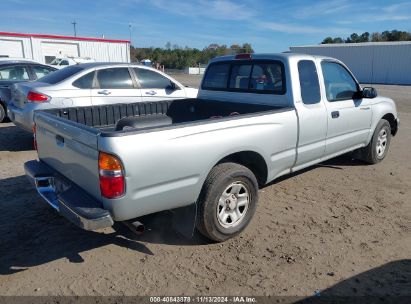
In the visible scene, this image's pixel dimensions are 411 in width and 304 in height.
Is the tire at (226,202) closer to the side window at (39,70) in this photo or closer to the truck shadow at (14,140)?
the truck shadow at (14,140)

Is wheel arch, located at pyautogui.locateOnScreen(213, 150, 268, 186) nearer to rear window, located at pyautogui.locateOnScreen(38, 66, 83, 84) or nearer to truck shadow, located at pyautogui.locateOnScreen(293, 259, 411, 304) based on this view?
truck shadow, located at pyautogui.locateOnScreen(293, 259, 411, 304)

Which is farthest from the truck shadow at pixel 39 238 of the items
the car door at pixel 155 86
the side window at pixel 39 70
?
the side window at pixel 39 70

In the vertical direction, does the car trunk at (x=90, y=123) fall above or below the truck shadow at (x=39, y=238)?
Answer: above

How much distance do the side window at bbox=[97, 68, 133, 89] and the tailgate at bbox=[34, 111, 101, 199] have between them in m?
3.51

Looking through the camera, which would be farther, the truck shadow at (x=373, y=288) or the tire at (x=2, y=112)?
the tire at (x=2, y=112)

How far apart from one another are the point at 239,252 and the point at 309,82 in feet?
7.82

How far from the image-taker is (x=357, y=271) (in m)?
3.15

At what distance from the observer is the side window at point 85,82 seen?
22.4 ft

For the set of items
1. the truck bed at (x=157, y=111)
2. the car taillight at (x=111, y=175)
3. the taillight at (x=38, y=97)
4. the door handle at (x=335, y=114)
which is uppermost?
the taillight at (x=38, y=97)

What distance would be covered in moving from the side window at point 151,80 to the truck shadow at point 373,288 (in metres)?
5.85

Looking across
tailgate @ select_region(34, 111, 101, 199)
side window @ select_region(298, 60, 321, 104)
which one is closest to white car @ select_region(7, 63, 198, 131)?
tailgate @ select_region(34, 111, 101, 199)

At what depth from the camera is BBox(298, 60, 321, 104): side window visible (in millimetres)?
4441

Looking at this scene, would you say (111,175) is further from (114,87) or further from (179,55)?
(179,55)

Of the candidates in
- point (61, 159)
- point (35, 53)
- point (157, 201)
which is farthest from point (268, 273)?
point (35, 53)
